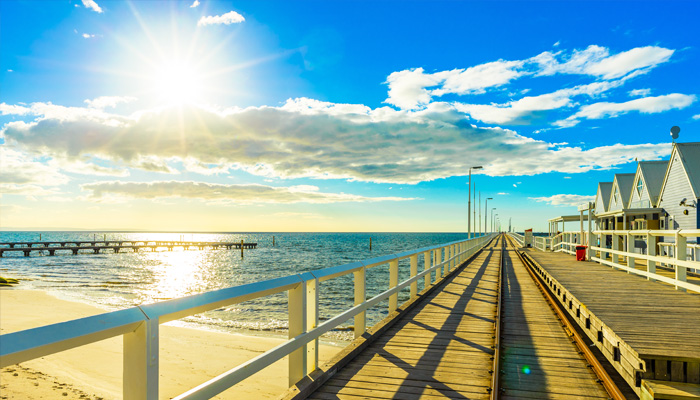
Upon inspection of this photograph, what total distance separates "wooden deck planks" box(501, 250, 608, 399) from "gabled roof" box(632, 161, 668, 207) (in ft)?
76.0

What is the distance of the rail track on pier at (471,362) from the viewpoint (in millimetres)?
4562

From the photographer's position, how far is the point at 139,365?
93.7 inches

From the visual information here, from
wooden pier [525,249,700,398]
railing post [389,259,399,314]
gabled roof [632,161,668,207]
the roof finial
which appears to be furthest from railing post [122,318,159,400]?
the roof finial

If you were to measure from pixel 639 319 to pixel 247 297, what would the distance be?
546 centimetres

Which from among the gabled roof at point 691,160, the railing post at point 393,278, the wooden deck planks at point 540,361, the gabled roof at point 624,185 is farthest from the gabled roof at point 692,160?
the railing post at point 393,278

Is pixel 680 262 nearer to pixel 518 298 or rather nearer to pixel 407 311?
pixel 518 298

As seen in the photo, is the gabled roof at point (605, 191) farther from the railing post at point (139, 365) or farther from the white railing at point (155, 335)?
the railing post at point (139, 365)

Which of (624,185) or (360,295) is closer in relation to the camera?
(360,295)

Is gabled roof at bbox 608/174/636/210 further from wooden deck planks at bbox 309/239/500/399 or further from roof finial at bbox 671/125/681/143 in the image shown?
wooden deck planks at bbox 309/239/500/399

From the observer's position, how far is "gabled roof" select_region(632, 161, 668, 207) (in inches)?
1085

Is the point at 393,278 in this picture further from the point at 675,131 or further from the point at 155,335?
the point at 675,131

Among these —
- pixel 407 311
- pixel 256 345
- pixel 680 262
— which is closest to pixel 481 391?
pixel 407 311

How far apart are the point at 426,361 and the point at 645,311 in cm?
367

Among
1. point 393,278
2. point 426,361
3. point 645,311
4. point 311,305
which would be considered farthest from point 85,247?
point 645,311
